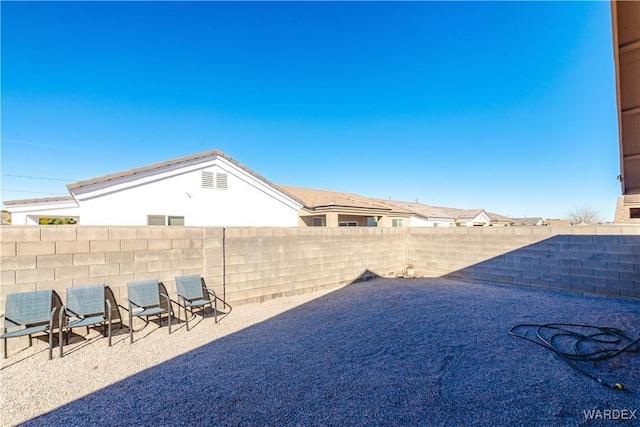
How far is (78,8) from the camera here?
22.3 feet

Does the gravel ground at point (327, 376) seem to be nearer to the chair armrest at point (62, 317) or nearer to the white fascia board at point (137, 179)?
the chair armrest at point (62, 317)

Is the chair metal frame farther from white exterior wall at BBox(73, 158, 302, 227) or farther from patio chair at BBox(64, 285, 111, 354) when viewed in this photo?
white exterior wall at BBox(73, 158, 302, 227)

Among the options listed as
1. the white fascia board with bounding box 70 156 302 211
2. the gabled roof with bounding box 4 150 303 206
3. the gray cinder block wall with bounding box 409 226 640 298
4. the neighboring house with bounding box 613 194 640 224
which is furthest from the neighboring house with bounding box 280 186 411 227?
the neighboring house with bounding box 613 194 640 224

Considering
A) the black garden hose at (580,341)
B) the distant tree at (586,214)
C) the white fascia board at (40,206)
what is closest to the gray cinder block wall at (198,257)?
the black garden hose at (580,341)

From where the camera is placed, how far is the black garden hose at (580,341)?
3709 millimetres

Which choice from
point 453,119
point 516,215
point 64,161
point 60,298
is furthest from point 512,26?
point 516,215

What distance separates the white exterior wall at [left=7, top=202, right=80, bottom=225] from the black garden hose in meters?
17.2

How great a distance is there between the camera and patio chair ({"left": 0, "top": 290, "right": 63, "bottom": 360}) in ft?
12.8

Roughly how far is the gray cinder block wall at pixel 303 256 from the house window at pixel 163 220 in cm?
352

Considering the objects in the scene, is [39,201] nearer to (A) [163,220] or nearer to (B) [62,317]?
(A) [163,220]

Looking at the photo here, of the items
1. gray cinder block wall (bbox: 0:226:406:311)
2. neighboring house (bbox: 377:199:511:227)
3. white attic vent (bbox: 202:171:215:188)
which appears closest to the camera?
gray cinder block wall (bbox: 0:226:406:311)

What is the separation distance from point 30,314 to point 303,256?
5.29 metres

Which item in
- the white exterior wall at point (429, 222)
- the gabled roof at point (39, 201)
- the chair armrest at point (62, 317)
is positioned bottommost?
the chair armrest at point (62, 317)

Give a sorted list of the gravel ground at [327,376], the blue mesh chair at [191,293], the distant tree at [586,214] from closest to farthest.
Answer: the gravel ground at [327,376] < the blue mesh chair at [191,293] < the distant tree at [586,214]
